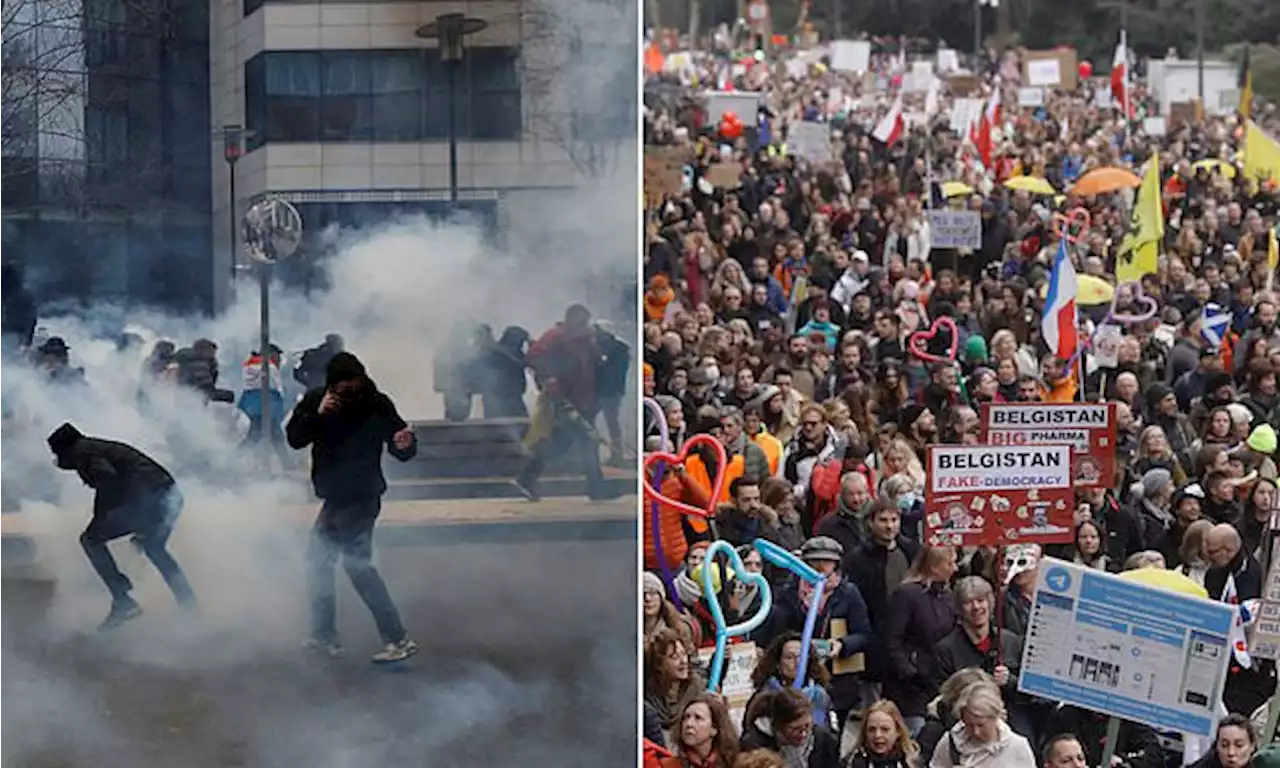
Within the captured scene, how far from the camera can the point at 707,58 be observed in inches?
1978

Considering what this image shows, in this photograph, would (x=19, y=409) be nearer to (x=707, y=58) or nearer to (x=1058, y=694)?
(x=1058, y=694)

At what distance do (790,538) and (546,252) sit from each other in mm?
4245

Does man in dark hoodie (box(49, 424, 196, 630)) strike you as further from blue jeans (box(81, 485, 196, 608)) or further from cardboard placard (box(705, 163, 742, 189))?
cardboard placard (box(705, 163, 742, 189))

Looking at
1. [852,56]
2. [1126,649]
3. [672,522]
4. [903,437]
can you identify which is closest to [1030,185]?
[903,437]

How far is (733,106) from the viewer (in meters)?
30.8

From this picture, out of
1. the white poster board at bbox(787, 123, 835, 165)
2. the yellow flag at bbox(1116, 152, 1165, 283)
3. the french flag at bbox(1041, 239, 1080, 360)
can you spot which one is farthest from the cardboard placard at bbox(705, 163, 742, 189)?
the french flag at bbox(1041, 239, 1080, 360)

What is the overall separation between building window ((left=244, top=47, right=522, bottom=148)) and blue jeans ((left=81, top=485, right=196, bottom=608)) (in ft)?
2.64

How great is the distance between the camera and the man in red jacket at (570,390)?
16.1 feet

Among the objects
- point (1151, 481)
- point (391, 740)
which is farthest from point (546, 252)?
point (1151, 481)

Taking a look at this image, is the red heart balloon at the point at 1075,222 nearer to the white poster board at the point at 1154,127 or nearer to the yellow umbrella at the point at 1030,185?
the yellow umbrella at the point at 1030,185

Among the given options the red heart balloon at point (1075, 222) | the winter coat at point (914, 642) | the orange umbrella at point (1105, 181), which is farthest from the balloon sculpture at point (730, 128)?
the winter coat at point (914, 642)

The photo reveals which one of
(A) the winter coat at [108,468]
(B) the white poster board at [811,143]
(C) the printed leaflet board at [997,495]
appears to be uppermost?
(B) the white poster board at [811,143]

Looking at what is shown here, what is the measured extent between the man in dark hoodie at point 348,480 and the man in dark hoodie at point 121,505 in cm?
29

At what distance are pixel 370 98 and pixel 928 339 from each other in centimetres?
959
